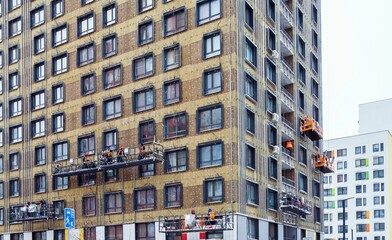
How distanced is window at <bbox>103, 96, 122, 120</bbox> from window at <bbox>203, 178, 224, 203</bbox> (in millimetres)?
11762

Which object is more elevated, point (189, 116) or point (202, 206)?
point (189, 116)

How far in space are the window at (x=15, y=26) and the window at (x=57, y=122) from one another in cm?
1173

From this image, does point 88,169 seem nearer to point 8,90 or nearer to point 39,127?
point 39,127

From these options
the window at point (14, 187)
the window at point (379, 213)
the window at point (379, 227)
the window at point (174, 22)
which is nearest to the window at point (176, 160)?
the window at point (174, 22)

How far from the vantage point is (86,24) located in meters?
61.3

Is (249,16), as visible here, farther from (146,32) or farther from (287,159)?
(287,159)

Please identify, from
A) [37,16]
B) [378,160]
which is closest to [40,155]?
[37,16]

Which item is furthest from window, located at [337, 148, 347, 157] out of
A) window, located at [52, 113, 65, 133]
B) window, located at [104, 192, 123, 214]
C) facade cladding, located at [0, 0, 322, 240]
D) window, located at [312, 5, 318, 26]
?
window, located at [104, 192, 123, 214]

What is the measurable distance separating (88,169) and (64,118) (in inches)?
311

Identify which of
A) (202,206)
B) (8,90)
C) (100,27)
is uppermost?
(100,27)

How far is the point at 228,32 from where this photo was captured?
5016 cm

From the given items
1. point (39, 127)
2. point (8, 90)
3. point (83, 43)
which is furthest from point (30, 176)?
point (83, 43)

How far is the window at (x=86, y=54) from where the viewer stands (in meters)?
60.4

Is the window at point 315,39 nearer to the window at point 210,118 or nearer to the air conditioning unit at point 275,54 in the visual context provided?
the air conditioning unit at point 275,54
